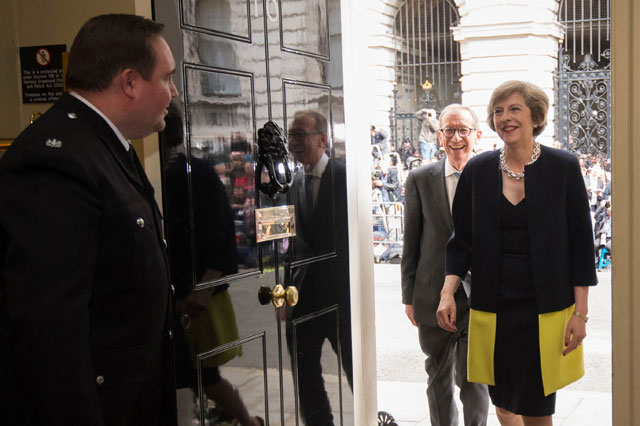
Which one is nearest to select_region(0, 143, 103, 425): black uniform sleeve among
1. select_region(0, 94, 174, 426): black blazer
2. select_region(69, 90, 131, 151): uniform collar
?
select_region(0, 94, 174, 426): black blazer

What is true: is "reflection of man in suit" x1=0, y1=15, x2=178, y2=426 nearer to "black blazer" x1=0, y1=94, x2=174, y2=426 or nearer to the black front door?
"black blazer" x1=0, y1=94, x2=174, y2=426

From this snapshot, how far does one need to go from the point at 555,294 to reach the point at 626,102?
0.85 meters

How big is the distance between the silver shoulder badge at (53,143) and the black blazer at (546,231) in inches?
75.9

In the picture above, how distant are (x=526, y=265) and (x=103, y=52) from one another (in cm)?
196

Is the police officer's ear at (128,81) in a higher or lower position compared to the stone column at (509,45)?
lower

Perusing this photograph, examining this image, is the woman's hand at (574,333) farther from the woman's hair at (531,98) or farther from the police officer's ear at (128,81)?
the police officer's ear at (128,81)

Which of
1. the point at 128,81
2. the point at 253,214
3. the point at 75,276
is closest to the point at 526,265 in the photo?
the point at 253,214

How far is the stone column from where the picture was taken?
15.7 metres

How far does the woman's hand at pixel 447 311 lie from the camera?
3.37m

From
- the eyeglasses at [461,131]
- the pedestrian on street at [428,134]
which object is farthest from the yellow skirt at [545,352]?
the pedestrian on street at [428,134]

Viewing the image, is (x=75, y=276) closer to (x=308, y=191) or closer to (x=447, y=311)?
(x=308, y=191)

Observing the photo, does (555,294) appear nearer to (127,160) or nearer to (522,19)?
(127,160)

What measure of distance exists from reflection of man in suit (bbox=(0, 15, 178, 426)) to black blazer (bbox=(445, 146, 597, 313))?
158 cm

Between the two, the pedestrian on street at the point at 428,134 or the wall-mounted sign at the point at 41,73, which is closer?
the wall-mounted sign at the point at 41,73
